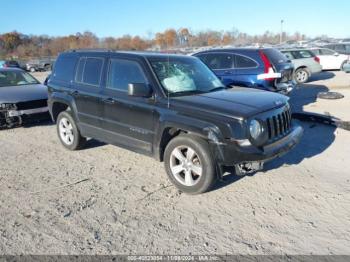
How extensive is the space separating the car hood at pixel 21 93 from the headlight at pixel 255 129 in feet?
20.9

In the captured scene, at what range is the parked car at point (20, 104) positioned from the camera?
8.56m

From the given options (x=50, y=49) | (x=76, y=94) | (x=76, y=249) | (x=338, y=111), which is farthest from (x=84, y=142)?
(x=50, y=49)

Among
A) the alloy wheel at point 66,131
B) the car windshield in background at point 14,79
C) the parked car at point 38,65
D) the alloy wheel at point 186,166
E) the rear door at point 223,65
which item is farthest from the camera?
the parked car at point 38,65

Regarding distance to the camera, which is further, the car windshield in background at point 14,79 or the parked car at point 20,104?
the car windshield in background at point 14,79

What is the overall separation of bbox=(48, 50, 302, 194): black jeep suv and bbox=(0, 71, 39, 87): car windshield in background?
155 inches

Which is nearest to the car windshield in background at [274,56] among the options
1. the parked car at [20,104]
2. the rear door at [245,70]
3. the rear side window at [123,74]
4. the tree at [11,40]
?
the rear door at [245,70]

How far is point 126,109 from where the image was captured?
5.47 meters

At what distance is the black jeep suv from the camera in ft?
14.6

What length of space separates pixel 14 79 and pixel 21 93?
138 centimetres

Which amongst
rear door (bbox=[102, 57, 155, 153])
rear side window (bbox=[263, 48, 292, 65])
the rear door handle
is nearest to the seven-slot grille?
rear door (bbox=[102, 57, 155, 153])

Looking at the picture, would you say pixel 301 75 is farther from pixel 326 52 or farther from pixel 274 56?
pixel 274 56

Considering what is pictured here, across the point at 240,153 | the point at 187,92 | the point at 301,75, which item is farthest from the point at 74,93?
the point at 301,75

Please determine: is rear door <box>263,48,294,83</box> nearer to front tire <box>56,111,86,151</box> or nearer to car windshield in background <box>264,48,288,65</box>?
car windshield in background <box>264,48,288,65</box>

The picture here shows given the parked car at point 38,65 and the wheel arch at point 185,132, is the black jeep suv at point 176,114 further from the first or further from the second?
the parked car at point 38,65
